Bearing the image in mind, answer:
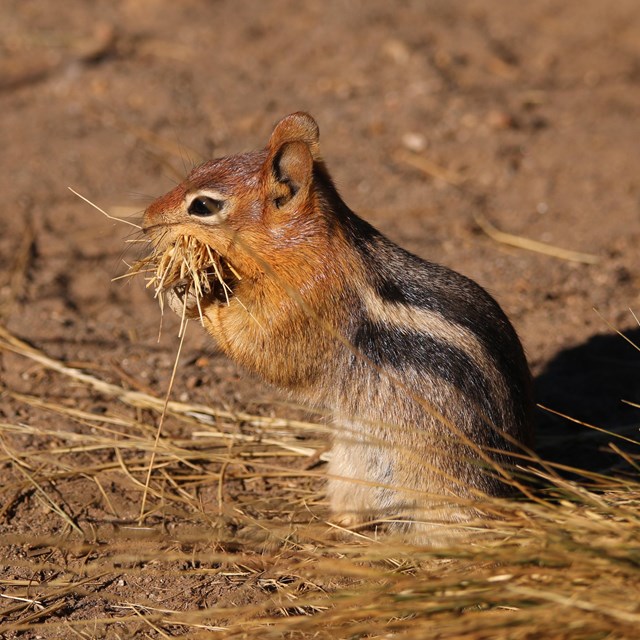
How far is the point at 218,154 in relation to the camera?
6.95 m

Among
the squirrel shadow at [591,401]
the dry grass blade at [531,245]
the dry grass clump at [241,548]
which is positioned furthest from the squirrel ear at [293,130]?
the dry grass blade at [531,245]

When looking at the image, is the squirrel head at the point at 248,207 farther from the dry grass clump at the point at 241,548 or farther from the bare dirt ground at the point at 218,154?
the dry grass clump at the point at 241,548

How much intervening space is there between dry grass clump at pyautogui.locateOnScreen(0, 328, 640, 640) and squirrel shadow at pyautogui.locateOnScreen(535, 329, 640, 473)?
17.5 inches

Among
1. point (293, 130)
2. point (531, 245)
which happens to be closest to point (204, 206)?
point (293, 130)

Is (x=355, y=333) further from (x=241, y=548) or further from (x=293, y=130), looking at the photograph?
(x=241, y=548)

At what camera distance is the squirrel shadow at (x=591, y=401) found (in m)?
4.50

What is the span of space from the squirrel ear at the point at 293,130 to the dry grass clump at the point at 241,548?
131cm

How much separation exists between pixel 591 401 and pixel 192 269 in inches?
89.5

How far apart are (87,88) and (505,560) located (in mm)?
6119

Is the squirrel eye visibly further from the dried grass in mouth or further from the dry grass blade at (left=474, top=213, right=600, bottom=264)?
the dry grass blade at (left=474, top=213, right=600, bottom=264)

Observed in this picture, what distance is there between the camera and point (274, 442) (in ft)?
14.7

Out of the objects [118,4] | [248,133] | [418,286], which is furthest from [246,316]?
[118,4]

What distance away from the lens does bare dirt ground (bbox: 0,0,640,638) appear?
3.83 meters

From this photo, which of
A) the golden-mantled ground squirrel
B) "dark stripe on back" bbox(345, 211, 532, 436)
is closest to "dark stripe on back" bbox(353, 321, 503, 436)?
the golden-mantled ground squirrel
